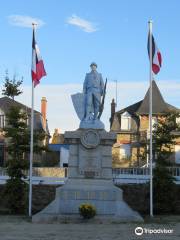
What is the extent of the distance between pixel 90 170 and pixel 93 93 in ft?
10.9

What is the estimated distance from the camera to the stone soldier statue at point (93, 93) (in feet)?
73.9

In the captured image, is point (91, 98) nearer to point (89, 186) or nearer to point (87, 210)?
point (89, 186)

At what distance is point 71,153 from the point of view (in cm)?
2181

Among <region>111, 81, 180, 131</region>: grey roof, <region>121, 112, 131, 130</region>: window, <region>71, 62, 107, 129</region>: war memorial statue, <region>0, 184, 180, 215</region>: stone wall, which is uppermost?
<region>111, 81, 180, 131</region>: grey roof

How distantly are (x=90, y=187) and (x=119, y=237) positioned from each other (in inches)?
208

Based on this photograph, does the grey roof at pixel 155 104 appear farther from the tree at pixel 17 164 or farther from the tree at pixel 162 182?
the tree at pixel 17 164

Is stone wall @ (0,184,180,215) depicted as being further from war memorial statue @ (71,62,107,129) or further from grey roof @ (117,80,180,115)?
grey roof @ (117,80,180,115)

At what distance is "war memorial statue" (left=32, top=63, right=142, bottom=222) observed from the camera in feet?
67.8

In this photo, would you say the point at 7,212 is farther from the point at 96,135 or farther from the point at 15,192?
the point at 96,135

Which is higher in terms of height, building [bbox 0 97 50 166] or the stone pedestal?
building [bbox 0 97 50 166]

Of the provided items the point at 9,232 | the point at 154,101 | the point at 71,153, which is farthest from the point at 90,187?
the point at 154,101

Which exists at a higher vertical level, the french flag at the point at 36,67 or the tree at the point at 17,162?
the french flag at the point at 36,67

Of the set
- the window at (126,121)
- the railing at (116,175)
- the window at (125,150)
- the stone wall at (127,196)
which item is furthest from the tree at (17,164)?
the window at (126,121)

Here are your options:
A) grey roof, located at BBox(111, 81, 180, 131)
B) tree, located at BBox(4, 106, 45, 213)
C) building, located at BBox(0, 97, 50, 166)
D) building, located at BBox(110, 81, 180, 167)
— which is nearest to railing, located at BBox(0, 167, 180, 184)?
tree, located at BBox(4, 106, 45, 213)
